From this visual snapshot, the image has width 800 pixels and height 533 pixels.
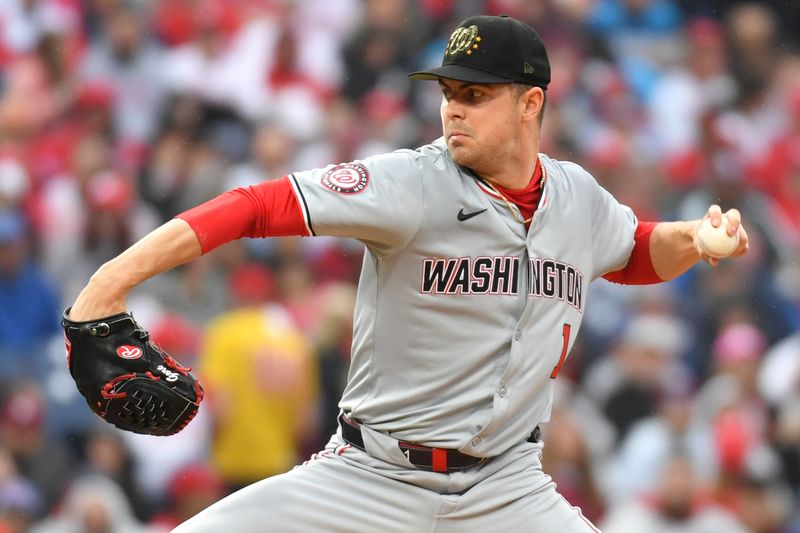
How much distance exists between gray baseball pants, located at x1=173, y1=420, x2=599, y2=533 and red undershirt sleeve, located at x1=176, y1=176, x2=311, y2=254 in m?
0.75

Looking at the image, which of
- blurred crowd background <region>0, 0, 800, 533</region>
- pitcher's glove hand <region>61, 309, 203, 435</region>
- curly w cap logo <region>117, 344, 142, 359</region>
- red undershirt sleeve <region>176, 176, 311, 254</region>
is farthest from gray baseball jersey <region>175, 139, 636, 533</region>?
blurred crowd background <region>0, 0, 800, 533</region>

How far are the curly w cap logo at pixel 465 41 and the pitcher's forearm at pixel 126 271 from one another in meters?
1.08

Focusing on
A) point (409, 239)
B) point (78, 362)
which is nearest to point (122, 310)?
point (78, 362)

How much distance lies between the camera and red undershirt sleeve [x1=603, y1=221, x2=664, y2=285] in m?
4.13

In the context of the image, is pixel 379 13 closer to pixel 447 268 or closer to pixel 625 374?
pixel 625 374

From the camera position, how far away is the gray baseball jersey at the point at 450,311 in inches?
142

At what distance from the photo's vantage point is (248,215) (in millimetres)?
3275

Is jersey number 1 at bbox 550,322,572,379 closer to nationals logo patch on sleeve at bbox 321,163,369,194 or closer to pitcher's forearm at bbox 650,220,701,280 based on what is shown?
pitcher's forearm at bbox 650,220,701,280

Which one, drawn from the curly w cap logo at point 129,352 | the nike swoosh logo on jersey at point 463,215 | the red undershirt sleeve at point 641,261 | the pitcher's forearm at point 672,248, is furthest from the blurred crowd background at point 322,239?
the curly w cap logo at point 129,352

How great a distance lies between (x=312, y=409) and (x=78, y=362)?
407 cm

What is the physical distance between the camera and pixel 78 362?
314 centimetres

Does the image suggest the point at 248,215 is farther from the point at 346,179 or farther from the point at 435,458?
the point at 435,458

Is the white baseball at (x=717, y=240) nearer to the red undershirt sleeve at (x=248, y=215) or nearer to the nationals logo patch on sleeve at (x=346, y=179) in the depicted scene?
the nationals logo patch on sleeve at (x=346, y=179)

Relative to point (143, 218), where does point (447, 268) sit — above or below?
above
